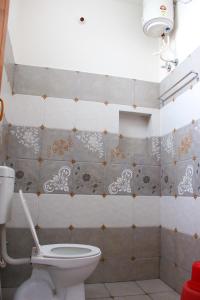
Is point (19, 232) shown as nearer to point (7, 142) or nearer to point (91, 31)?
point (7, 142)

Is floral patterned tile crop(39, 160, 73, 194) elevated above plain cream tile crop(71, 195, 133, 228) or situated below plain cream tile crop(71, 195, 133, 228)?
above

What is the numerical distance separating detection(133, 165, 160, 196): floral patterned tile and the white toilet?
2.35 feet

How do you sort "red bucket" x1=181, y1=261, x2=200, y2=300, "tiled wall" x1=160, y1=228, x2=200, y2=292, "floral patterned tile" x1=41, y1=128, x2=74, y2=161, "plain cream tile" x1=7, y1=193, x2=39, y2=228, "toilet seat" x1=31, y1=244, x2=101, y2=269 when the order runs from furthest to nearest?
1. "floral patterned tile" x1=41, y1=128, x2=74, y2=161
2. "plain cream tile" x1=7, y1=193, x2=39, y2=228
3. "tiled wall" x1=160, y1=228, x2=200, y2=292
4. "toilet seat" x1=31, y1=244, x2=101, y2=269
5. "red bucket" x1=181, y1=261, x2=200, y2=300

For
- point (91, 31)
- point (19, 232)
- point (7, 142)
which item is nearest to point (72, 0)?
point (91, 31)

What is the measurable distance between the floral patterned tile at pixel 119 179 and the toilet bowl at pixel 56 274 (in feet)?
1.92

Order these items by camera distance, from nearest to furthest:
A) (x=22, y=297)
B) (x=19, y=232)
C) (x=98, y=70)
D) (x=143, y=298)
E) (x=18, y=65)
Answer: (x=22, y=297) → (x=143, y=298) → (x=19, y=232) → (x=18, y=65) → (x=98, y=70)

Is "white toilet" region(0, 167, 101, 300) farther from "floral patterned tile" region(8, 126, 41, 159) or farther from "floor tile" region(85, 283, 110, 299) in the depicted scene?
"floral patterned tile" region(8, 126, 41, 159)

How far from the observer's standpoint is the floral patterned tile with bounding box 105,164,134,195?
2029 mm

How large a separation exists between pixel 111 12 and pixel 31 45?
0.79 m

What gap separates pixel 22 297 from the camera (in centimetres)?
144

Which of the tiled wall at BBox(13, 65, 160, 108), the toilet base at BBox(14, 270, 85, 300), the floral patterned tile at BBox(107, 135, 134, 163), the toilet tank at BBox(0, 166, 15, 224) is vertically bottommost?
the toilet base at BBox(14, 270, 85, 300)

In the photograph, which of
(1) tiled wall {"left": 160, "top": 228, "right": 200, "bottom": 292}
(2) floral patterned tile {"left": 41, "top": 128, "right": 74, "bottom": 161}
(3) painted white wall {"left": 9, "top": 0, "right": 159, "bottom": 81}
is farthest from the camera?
(3) painted white wall {"left": 9, "top": 0, "right": 159, "bottom": 81}

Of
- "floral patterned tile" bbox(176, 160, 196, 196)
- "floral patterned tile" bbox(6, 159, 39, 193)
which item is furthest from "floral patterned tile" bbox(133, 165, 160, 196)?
"floral patterned tile" bbox(6, 159, 39, 193)

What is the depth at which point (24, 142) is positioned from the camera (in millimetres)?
1932
